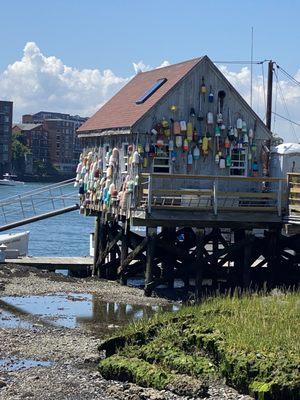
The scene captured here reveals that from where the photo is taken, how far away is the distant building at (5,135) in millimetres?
164875

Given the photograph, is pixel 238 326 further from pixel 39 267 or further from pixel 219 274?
pixel 39 267

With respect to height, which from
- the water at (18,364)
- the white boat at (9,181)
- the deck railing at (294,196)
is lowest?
the white boat at (9,181)

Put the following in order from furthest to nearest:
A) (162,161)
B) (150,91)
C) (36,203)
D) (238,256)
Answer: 1. (36,203)
2. (238,256)
3. (150,91)
4. (162,161)

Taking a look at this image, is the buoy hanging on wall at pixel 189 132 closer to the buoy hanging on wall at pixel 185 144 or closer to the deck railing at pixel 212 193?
the buoy hanging on wall at pixel 185 144

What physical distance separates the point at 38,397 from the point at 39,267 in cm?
1897

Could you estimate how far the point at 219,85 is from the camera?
97.6ft

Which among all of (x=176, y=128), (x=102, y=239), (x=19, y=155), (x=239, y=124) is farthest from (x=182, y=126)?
(x=19, y=155)

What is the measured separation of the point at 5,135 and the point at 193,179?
140 meters

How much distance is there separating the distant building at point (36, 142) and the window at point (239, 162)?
5763 inches

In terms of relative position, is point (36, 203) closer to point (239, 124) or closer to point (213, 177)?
point (239, 124)

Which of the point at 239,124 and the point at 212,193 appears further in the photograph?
the point at 239,124

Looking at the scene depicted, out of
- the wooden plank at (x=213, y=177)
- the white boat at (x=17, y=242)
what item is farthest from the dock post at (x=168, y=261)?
the white boat at (x=17, y=242)

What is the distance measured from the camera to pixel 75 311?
25203 mm

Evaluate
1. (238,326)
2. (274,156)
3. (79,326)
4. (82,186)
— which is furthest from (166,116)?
(238,326)
